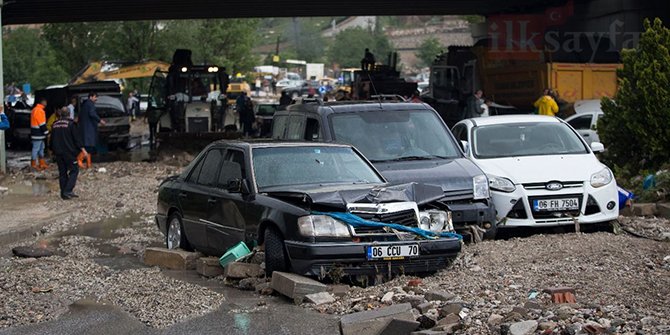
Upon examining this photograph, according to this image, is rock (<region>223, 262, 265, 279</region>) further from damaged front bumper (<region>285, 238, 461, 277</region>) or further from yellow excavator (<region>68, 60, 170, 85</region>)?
yellow excavator (<region>68, 60, 170, 85</region>)

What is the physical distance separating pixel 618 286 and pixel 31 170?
730 inches

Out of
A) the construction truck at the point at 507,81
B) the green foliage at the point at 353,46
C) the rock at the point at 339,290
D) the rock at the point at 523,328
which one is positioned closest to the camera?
the rock at the point at 523,328

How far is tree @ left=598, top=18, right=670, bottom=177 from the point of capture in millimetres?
14531

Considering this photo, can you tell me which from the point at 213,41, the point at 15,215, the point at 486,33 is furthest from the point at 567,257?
the point at 213,41

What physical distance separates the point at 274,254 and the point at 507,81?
2068 cm

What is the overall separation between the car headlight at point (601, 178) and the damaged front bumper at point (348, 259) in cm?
343

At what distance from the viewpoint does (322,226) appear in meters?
Result: 7.61

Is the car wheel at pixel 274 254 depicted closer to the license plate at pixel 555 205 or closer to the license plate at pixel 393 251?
the license plate at pixel 393 251

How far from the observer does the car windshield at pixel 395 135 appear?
10.8 metres

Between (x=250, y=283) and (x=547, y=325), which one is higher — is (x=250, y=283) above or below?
below

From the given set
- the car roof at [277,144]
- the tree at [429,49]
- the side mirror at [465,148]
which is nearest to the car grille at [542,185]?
the side mirror at [465,148]

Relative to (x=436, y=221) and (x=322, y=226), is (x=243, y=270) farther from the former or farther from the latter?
(x=436, y=221)

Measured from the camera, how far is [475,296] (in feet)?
22.8

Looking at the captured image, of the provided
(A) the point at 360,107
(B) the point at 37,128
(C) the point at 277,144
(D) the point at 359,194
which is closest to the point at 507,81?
(B) the point at 37,128
